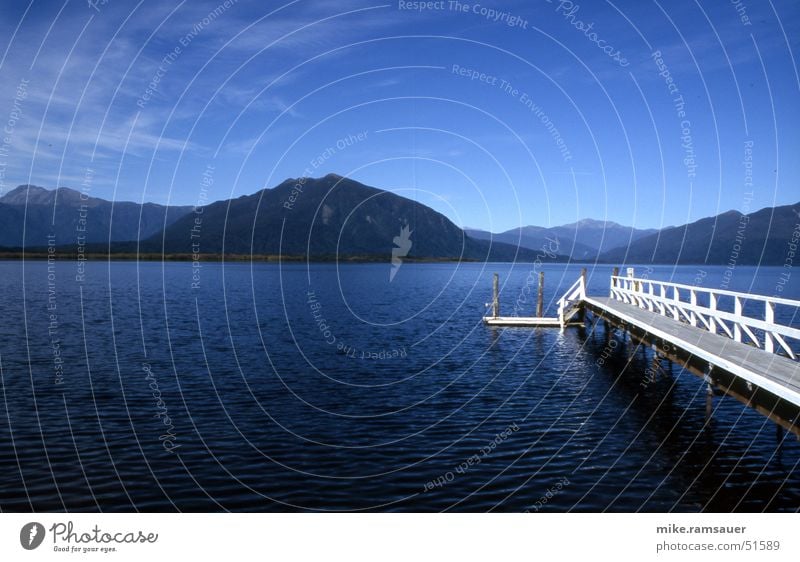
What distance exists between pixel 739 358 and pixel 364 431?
12.1 meters

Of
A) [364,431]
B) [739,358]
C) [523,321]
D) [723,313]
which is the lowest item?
[364,431]

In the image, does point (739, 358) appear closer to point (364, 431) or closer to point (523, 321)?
point (364, 431)

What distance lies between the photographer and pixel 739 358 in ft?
58.6

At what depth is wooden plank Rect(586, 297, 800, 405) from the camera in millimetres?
14461

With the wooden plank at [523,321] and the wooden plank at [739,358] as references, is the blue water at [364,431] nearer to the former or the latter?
the wooden plank at [739,358]

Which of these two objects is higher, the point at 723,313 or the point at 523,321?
the point at 723,313

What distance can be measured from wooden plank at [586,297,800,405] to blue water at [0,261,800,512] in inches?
111

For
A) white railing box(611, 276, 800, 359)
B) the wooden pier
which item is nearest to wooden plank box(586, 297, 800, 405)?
the wooden pier

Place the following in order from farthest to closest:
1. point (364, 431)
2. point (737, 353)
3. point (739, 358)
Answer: point (364, 431)
point (737, 353)
point (739, 358)

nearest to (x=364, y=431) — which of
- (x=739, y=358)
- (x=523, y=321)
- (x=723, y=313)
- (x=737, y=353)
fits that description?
(x=739, y=358)

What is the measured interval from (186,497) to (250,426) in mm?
6185

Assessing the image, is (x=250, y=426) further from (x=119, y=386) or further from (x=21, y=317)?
(x=21, y=317)
